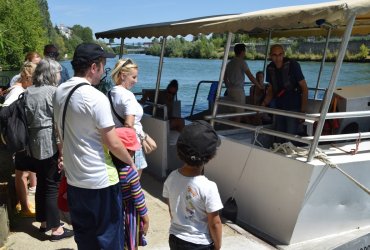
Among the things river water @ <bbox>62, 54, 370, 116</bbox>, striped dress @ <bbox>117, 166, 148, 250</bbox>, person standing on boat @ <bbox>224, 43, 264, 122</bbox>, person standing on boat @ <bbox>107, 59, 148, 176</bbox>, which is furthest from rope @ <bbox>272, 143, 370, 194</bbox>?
person standing on boat @ <bbox>224, 43, 264, 122</bbox>

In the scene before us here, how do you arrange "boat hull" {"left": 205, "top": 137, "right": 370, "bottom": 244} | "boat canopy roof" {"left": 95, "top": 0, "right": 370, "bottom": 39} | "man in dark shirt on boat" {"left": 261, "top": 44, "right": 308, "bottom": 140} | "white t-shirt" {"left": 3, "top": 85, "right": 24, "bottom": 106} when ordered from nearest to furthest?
1. "boat canopy roof" {"left": 95, "top": 0, "right": 370, "bottom": 39}
2. "boat hull" {"left": 205, "top": 137, "right": 370, "bottom": 244}
3. "white t-shirt" {"left": 3, "top": 85, "right": 24, "bottom": 106}
4. "man in dark shirt on boat" {"left": 261, "top": 44, "right": 308, "bottom": 140}

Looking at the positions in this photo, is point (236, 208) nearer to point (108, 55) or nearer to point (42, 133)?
point (42, 133)

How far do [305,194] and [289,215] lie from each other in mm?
319

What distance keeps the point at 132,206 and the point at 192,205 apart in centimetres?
76

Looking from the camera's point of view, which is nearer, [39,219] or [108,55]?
[108,55]

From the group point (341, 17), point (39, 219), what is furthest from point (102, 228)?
point (341, 17)

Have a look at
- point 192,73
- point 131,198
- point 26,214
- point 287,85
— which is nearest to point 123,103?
point 131,198

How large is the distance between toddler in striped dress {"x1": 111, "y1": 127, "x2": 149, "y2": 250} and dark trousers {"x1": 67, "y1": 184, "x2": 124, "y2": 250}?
0.11 metres

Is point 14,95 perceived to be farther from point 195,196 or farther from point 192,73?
point 192,73

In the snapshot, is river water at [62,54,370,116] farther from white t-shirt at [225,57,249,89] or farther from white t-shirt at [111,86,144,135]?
white t-shirt at [111,86,144,135]

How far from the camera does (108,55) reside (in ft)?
9.03

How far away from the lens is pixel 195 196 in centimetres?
241

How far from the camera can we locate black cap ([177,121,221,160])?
93.7 inches

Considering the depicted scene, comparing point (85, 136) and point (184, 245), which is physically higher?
point (85, 136)
